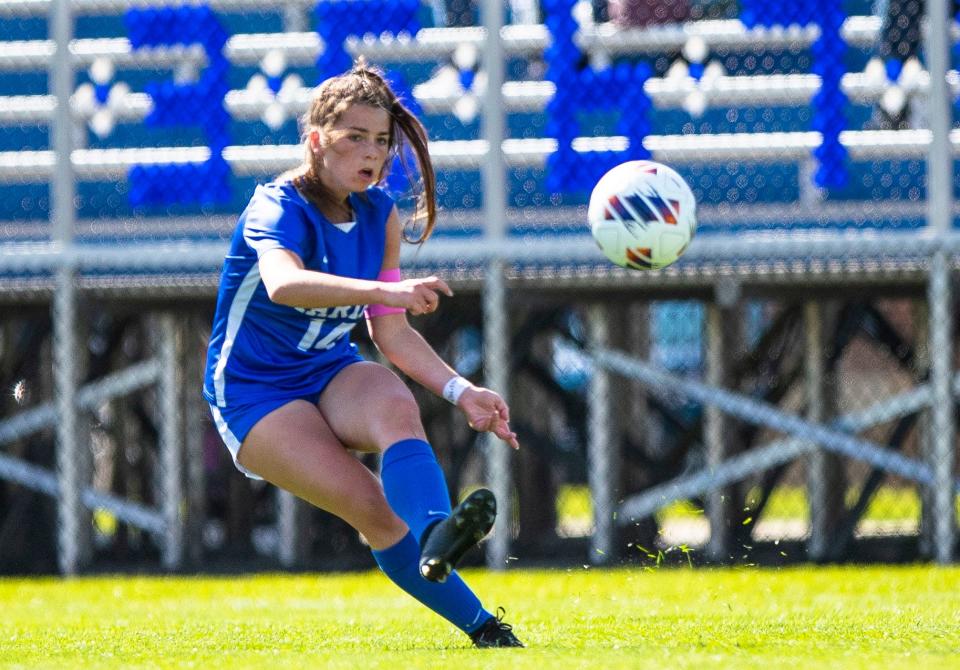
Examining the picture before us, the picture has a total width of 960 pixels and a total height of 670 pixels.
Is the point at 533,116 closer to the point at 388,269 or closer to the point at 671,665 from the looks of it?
the point at 388,269

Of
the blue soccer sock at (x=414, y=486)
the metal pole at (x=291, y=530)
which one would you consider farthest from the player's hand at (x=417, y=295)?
the metal pole at (x=291, y=530)

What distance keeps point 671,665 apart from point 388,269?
165 centimetres

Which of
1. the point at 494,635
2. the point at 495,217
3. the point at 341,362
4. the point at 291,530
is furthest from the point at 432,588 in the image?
the point at 291,530

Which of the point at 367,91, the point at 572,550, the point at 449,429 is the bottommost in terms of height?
the point at 572,550

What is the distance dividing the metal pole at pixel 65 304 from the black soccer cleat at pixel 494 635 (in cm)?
580

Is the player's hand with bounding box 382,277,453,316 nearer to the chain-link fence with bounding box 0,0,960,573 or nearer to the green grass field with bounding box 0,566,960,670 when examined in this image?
the green grass field with bounding box 0,566,960,670

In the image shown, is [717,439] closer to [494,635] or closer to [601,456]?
[601,456]

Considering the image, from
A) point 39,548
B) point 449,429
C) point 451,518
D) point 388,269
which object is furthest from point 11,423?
point 451,518

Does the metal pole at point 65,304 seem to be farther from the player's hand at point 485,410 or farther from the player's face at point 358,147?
the player's hand at point 485,410

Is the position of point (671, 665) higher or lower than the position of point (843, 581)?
higher

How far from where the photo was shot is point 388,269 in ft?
17.1

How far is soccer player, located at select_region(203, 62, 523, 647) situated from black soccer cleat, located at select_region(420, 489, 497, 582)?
0.28m

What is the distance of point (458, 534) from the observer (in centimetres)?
436

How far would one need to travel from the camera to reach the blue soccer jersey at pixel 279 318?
498 cm
